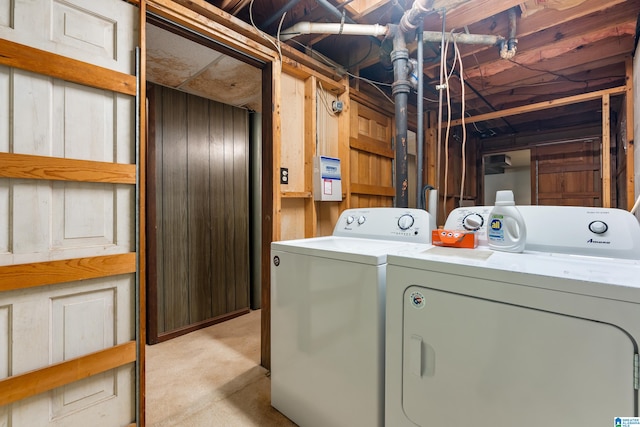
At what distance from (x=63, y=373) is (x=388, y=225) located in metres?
1.61

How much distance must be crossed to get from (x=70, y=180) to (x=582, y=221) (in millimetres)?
2042

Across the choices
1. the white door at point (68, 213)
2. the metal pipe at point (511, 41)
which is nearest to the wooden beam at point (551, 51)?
the metal pipe at point (511, 41)

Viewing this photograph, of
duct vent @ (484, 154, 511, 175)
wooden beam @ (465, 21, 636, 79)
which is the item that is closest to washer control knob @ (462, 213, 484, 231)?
wooden beam @ (465, 21, 636, 79)

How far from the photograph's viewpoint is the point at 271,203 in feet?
6.39

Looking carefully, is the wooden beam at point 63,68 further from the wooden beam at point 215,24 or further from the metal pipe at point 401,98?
the metal pipe at point 401,98

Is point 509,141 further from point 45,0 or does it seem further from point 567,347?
point 45,0

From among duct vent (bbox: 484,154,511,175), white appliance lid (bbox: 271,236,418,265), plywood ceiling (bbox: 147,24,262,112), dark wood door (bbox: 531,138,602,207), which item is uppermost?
plywood ceiling (bbox: 147,24,262,112)

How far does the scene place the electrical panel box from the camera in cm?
217

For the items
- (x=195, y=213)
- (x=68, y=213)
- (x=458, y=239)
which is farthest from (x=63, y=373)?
→ (x=458, y=239)

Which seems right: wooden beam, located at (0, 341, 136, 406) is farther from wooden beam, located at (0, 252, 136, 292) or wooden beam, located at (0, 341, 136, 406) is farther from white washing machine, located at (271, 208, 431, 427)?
white washing machine, located at (271, 208, 431, 427)

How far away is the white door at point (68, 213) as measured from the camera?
109 cm

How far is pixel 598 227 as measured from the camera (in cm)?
107

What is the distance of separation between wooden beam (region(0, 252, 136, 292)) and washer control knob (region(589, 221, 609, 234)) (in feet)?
6.26

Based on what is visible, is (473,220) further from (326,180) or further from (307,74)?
(307,74)
